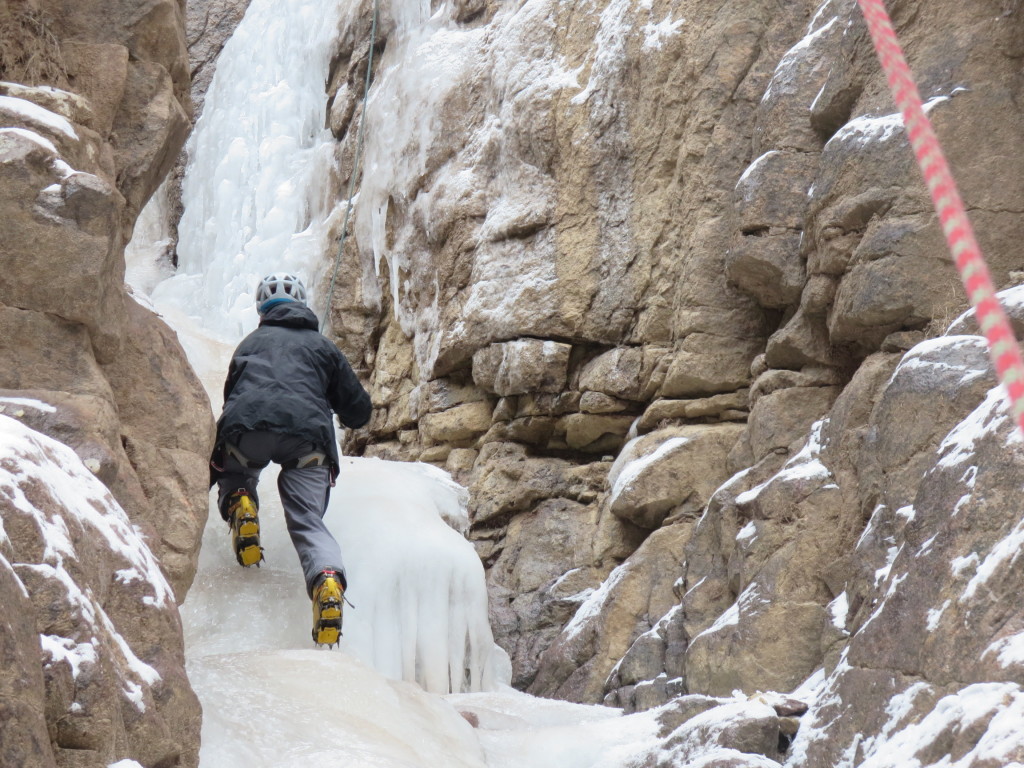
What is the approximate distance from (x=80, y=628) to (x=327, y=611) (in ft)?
8.03

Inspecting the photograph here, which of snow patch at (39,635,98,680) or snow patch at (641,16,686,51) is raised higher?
snow patch at (641,16,686,51)

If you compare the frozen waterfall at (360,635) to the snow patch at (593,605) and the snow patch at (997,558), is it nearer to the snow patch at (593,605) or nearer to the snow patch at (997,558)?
the snow patch at (593,605)

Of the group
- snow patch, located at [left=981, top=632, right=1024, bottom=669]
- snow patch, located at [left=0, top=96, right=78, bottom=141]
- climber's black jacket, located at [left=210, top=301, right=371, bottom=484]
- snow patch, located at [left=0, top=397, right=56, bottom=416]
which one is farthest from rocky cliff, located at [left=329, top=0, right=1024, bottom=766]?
snow patch, located at [left=0, top=96, right=78, bottom=141]

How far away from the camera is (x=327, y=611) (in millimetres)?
5105

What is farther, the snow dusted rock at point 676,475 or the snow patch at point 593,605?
the snow dusted rock at point 676,475

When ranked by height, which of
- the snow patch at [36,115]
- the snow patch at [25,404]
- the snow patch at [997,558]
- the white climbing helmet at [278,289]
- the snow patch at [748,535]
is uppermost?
the snow patch at [36,115]

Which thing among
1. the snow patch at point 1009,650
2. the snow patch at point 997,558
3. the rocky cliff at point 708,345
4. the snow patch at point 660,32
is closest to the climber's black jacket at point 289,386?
the rocky cliff at point 708,345

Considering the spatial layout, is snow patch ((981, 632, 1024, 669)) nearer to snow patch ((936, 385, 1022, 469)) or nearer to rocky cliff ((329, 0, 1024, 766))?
rocky cliff ((329, 0, 1024, 766))

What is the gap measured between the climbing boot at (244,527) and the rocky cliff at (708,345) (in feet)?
5.49

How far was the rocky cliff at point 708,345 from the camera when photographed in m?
3.68

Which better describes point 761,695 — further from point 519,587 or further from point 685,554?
point 519,587

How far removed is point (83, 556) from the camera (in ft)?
9.61

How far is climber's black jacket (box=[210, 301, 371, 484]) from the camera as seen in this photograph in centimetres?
541

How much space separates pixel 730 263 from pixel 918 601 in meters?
3.20
